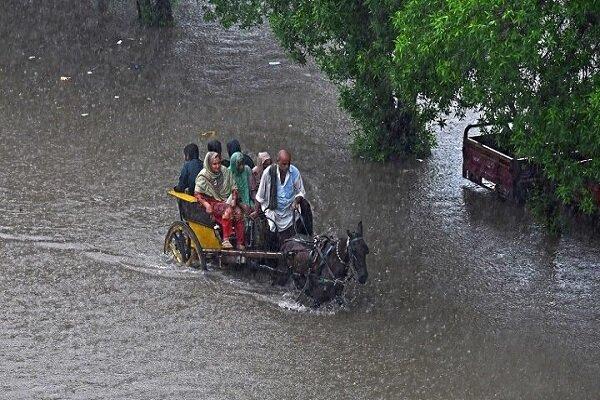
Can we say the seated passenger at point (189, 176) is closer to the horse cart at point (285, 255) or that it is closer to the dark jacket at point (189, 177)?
the dark jacket at point (189, 177)

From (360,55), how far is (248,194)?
113 inches

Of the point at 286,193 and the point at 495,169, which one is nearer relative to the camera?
the point at 286,193

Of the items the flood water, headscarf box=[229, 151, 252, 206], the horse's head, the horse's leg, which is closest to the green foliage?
the flood water

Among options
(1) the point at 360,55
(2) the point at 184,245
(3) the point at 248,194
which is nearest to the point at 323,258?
(3) the point at 248,194

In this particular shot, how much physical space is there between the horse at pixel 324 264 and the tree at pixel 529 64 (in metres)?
1.83

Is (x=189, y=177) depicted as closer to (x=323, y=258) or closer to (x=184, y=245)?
(x=184, y=245)

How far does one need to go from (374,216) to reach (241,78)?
6733 mm

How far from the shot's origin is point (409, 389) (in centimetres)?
1020

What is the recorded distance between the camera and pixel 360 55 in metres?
14.1

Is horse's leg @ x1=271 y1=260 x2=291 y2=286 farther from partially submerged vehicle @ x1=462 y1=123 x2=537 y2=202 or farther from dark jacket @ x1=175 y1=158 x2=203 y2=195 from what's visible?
partially submerged vehicle @ x1=462 y1=123 x2=537 y2=202

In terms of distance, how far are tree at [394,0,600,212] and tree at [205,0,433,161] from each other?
218 centimetres

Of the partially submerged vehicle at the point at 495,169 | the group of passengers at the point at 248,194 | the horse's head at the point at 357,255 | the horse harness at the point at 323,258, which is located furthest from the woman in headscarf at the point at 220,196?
the partially submerged vehicle at the point at 495,169

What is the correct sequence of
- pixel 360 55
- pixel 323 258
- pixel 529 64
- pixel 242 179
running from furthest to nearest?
pixel 360 55, pixel 242 179, pixel 323 258, pixel 529 64

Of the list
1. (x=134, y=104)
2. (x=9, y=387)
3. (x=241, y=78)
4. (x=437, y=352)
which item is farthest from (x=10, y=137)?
(x=437, y=352)
